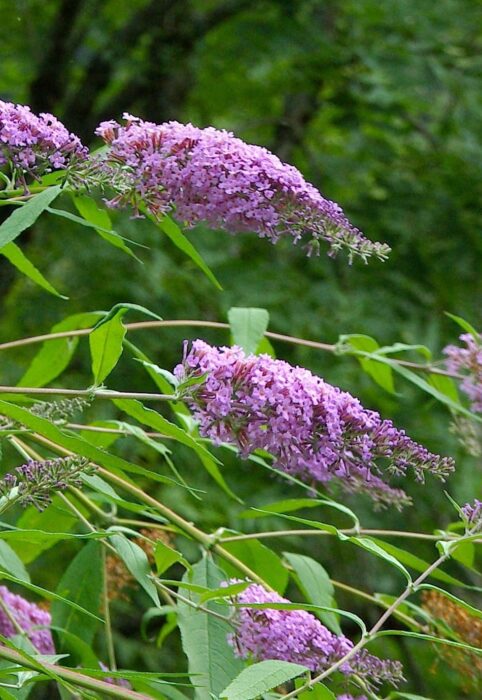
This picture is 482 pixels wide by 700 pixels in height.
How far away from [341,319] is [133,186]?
6.97 ft

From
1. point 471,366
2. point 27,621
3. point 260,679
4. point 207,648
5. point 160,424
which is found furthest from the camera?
point 471,366

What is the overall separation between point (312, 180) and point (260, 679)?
9.68 ft

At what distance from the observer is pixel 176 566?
3277mm

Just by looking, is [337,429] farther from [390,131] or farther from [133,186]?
[390,131]

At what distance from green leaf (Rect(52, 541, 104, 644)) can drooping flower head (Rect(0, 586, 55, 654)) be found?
0.08ft

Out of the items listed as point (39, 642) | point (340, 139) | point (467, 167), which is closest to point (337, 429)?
point (39, 642)

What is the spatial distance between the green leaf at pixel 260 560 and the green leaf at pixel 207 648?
153 mm

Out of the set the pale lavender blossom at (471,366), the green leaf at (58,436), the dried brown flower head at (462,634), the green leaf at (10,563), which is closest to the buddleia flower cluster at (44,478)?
the green leaf at (58,436)

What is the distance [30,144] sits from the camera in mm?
1093

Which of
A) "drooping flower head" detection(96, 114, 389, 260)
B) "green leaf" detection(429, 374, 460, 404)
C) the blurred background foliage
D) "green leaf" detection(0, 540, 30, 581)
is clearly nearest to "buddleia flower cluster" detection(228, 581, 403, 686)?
"green leaf" detection(0, 540, 30, 581)

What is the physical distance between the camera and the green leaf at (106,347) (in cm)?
110

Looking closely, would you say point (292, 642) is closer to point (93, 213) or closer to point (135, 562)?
point (135, 562)

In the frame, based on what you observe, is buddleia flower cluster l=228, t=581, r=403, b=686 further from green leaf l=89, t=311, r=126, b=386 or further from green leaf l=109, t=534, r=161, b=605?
green leaf l=89, t=311, r=126, b=386

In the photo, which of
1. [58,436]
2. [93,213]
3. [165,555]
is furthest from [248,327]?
[58,436]
